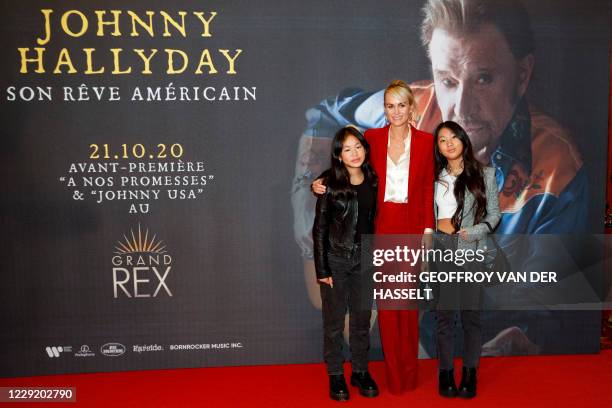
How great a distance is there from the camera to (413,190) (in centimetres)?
Answer: 311

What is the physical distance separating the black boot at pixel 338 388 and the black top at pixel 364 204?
774 mm

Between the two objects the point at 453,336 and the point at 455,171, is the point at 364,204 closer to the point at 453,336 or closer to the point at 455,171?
the point at 455,171

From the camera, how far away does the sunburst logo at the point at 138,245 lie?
11.9 ft

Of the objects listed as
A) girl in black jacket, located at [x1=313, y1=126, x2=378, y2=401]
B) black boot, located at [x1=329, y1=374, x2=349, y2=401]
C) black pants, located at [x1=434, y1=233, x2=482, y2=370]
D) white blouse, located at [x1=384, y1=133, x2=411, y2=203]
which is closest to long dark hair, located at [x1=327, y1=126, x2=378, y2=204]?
girl in black jacket, located at [x1=313, y1=126, x2=378, y2=401]

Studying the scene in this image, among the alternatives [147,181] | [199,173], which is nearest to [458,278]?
[199,173]

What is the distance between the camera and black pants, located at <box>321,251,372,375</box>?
10.3 ft

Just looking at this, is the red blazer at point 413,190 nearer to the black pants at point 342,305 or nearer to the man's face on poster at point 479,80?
the black pants at point 342,305

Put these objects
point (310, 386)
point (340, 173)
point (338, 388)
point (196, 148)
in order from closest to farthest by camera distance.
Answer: point (340, 173) → point (338, 388) → point (310, 386) → point (196, 148)

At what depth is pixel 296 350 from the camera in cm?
378

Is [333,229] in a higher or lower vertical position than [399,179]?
lower

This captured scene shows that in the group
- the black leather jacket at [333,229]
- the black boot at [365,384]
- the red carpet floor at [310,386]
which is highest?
the black leather jacket at [333,229]

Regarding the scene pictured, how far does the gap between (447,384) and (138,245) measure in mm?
2005

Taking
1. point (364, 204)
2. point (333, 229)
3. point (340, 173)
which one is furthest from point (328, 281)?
point (340, 173)

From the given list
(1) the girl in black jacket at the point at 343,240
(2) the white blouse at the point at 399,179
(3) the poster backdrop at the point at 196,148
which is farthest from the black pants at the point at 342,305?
(3) the poster backdrop at the point at 196,148
